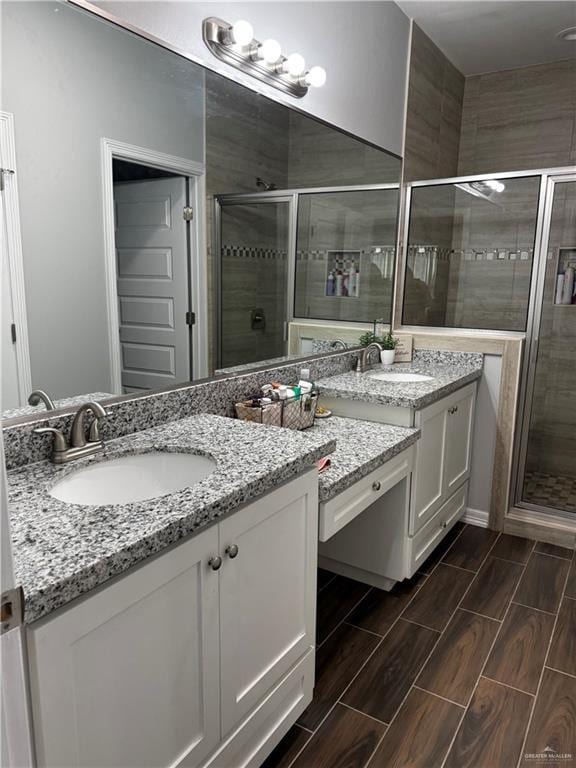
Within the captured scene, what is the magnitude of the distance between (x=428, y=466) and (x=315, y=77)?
5.42ft

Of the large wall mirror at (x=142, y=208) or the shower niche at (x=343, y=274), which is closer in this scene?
the large wall mirror at (x=142, y=208)

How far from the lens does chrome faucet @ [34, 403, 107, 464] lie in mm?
1387

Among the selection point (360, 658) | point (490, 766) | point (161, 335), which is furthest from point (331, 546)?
point (161, 335)

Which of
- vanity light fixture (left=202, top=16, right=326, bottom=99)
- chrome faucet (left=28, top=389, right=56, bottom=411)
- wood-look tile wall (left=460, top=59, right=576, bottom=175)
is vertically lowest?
chrome faucet (left=28, top=389, right=56, bottom=411)

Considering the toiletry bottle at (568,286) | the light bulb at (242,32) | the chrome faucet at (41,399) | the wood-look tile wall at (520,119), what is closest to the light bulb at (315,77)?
the light bulb at (242,32)

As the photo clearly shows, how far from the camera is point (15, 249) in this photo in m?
1.31

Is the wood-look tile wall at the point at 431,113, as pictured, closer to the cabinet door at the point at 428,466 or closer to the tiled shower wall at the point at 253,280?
the tiled shower wall at the point at 253,280

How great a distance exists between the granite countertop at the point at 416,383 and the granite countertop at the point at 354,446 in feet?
0.37

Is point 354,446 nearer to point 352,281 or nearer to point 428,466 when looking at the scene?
point 428,466

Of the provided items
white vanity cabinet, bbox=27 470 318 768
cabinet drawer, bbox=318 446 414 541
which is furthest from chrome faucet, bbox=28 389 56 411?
cabinet drawer, bbox=318 446 414 541

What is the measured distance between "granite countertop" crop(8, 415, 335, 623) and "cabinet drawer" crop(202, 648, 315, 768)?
590 mm

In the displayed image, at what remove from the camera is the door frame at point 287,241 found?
192 centimetres

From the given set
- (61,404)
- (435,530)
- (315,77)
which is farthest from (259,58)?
(435,530)

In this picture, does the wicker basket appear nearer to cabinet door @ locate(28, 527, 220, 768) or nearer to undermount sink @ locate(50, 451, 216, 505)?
undermount sink @ locate(50, 451, 216, 505)
